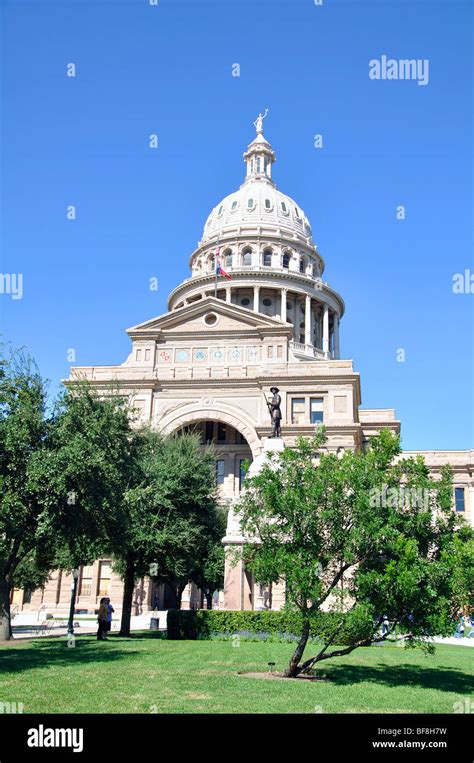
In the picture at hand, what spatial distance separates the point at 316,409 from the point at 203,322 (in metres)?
11.8

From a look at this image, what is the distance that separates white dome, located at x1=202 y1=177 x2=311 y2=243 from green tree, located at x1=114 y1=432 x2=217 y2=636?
58415 mm

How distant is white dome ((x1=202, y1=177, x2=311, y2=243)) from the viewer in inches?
3597

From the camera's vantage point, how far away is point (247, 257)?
88500mm

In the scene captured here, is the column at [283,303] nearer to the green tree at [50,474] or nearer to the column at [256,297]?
the column at [256,297]

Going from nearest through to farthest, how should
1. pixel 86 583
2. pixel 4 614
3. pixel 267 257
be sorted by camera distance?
pixel 4 614 → pixel 86 583 → pixel 267 257

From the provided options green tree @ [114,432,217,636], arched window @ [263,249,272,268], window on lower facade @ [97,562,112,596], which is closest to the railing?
arched window @ [263,249,272,268]

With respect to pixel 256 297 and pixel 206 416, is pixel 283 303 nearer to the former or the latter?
pixel 256 297

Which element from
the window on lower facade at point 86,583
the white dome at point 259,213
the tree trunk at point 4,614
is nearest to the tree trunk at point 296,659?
the tree trunk at point 4,614

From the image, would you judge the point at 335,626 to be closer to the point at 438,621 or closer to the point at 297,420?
the point at 438,621

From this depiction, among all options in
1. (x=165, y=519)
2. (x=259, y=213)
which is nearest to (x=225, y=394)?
(x=165, y=519)

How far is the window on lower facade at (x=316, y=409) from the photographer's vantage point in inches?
2112

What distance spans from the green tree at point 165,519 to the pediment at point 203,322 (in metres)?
20.4

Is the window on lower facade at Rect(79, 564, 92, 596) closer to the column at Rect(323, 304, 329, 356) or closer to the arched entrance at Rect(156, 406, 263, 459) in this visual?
the arched entrance at Rect(156, 406, 263, 459)

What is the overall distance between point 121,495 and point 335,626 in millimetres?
11268
